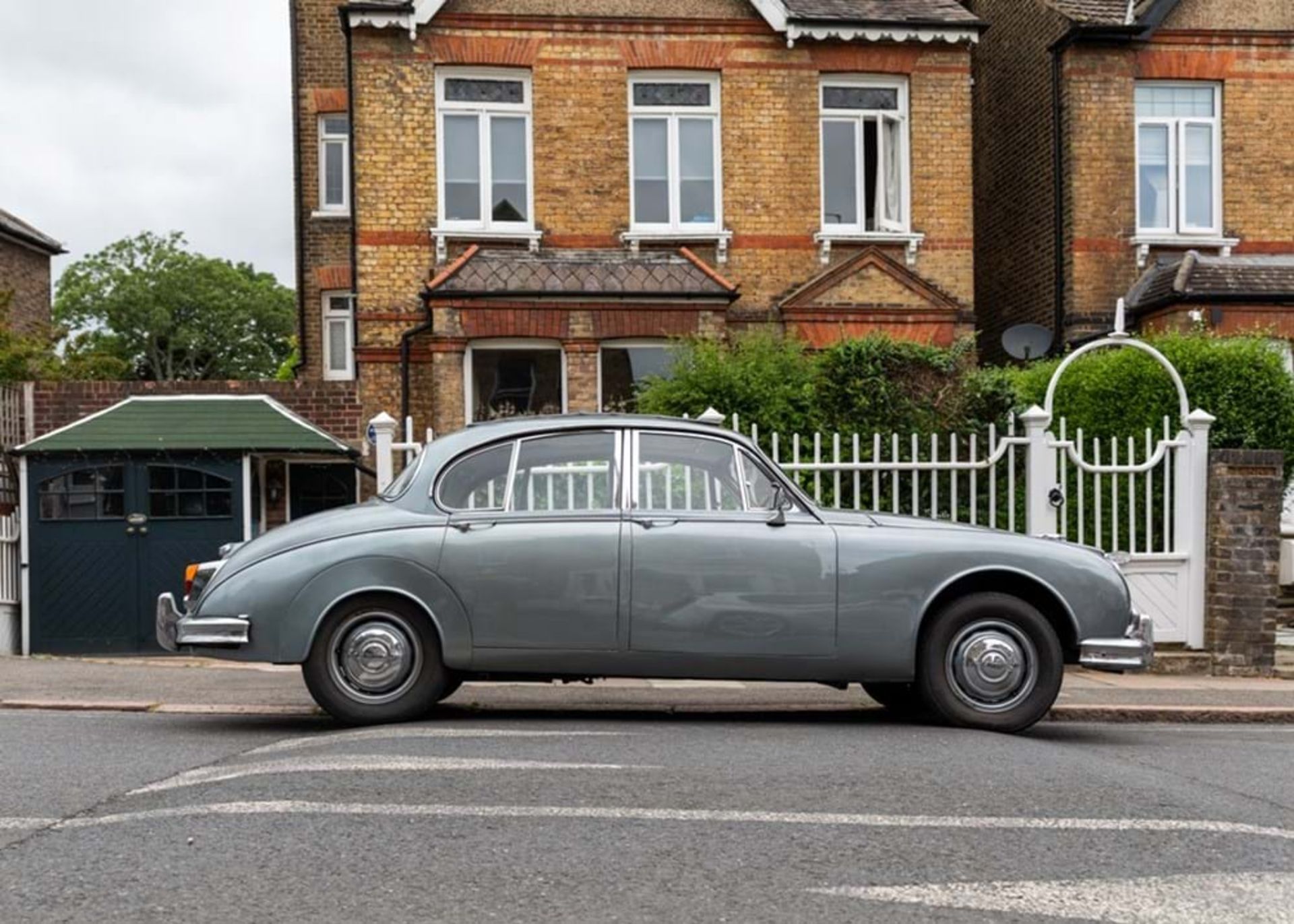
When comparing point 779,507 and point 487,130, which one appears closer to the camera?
point 779,507

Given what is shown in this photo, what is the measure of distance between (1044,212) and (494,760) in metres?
15.9

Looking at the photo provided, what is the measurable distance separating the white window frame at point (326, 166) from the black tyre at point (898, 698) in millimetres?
15893

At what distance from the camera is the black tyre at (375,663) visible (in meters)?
7.65

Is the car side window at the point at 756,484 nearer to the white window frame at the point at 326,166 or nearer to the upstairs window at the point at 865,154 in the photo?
the upstairs window at the point at 865,154

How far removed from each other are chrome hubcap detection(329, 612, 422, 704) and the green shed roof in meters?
8.31

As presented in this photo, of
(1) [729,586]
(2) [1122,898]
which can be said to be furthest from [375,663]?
(2) [1122,898]

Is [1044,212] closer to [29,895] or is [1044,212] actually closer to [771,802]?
[771,802]

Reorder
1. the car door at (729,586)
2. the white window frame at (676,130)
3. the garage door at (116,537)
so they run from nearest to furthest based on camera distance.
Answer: the car door at (729,586) < the garage door at (116,537) < the white window frame at (676,130)

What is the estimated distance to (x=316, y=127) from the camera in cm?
2283

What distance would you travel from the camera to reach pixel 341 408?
17.0 m

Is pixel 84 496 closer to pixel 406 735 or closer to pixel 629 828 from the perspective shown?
pixel 406 735

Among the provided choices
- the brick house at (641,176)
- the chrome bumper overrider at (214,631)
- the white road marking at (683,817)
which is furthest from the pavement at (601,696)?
the brick house at (641,176)

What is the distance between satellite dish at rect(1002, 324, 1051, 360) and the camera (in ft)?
52.2

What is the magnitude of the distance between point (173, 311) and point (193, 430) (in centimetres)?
5846
